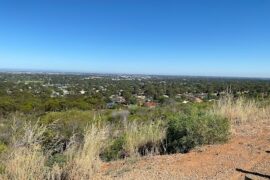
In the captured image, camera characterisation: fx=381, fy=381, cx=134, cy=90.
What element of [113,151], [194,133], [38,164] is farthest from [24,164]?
[194,133]

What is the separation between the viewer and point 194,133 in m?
7.73

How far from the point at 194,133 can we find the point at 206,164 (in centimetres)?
156

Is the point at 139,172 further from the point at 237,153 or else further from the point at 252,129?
the point at 252,129

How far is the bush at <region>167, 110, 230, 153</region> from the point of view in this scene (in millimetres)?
7656

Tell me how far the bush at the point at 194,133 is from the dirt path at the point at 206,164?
0.85ft

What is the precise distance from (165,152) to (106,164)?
146 cm

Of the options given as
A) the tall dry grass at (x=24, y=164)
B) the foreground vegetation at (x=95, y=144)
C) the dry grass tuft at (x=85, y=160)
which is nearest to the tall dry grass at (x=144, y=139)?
the foreground vegetation at (x=95, y=144)

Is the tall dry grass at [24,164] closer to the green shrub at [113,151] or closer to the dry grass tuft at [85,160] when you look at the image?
the dry grass tuft at [85,160]

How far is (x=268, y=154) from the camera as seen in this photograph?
6602 millimetres

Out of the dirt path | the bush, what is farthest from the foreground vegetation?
the dirt path

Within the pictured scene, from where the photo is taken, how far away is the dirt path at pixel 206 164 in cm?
567

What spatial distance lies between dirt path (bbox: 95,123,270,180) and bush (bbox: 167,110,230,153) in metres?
0.26

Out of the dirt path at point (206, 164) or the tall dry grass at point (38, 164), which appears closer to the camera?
the tall dry grass at point (38, 164)

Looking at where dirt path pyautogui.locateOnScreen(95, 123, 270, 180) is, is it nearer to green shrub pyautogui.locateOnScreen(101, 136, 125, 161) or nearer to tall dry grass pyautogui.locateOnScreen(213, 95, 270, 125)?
green shrub pyautogui.locateOnScreen(101, 136, 125, 161)
